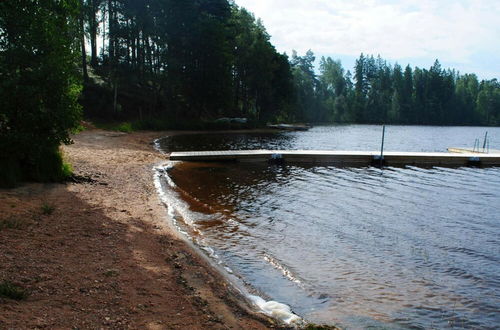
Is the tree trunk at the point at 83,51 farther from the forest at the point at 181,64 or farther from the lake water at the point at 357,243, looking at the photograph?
the lake water at the point at 357,243

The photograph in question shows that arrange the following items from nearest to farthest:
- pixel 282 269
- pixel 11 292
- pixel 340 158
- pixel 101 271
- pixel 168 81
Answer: pixel 11 292 < pixel 101 271 < pixel 282 269 < pixel 340 158 < pixel 168 81

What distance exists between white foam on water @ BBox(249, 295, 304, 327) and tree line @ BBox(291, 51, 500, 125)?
111 m

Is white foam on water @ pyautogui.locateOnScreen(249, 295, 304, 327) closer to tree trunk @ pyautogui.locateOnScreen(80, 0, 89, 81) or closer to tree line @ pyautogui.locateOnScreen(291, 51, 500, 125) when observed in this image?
tree trunk @ pyautogui.locateOnScreen(80, 0, 89, 81)

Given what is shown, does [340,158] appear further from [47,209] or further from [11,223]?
[11,223]

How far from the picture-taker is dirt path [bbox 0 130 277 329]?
481 centimetres

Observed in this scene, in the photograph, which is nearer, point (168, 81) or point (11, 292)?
point (11, 292)

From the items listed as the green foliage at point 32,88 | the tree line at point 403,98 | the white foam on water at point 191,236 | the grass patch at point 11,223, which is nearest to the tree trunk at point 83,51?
the white foam on water at point 191,236

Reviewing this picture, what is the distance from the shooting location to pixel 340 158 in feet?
86.8

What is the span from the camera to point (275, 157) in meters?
25.6

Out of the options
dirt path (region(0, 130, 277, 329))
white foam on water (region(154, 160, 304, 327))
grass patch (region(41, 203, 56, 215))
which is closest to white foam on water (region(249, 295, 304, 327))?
white foam on water (region(154, 160, 304, 327))

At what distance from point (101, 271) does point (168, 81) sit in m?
43.2

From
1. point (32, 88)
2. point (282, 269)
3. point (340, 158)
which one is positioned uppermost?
point (32, 88)

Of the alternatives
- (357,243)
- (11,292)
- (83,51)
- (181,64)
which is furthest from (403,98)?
(11,292)

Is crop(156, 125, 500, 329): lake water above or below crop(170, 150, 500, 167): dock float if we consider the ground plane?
below
